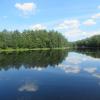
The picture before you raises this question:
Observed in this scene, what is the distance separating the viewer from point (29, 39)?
12288cm

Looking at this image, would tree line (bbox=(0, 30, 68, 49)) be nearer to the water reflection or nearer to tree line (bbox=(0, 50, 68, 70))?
tree line (bbox=(0, 50, 68, 70))

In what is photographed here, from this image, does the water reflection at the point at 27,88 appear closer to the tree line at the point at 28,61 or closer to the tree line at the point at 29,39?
the tree line at the point at 28,61

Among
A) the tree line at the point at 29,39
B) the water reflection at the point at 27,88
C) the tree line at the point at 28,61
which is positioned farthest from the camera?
the tree line at the point at 29,39

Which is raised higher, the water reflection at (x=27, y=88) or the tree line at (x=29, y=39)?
the tree line at (x=29, y=39)

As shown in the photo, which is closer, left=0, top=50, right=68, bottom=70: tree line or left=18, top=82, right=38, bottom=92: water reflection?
left=18, top=82, right=38, bottom=92: water reflection

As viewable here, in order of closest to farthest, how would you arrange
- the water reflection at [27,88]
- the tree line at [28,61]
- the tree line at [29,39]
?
the water reflection at [27,88]
the tree line at [28,61]
the tree line at [29,39]

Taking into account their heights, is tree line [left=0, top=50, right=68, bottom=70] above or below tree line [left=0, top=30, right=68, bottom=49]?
below

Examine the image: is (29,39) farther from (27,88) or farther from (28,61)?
(27,88)

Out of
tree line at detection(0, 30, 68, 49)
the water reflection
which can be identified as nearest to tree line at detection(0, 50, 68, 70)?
the water reflection

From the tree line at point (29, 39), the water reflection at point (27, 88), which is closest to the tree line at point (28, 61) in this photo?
the water reflection at point (27, 88)

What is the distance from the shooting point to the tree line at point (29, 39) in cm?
10962

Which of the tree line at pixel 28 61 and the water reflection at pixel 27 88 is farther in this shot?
the tree line at pixel 28 61

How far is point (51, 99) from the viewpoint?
49.3 ft

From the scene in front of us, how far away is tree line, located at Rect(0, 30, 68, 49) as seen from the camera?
360 feet
